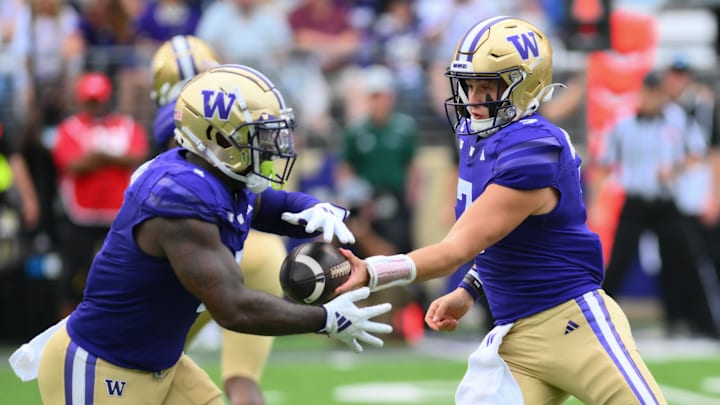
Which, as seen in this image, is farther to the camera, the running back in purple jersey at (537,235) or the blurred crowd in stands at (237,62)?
the blurred crowd in stands at (237,62)

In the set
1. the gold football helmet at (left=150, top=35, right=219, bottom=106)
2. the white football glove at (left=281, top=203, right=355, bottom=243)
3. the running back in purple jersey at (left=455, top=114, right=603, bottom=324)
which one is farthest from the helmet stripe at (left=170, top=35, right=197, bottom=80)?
the running back in purple jersey at (left=455, top=114, right=603, bottom=324)

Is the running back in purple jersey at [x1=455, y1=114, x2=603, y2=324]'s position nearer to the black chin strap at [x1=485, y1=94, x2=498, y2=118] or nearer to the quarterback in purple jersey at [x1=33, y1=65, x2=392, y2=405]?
the black chin strap at [x1=485, y1=94, x2=498, y2=118]

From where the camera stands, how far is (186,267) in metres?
3.74

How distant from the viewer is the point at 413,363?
9.14 metres

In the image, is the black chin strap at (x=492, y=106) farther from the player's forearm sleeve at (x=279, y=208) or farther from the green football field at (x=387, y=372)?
the green football field at (x=387, y=372)

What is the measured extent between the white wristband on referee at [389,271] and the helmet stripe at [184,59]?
2.21 metres

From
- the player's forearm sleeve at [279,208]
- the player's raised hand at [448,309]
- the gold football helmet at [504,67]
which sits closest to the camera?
the gold football helmet at [504,67]

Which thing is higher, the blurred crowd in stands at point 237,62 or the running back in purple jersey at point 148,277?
the running back in purple jersey at point 148,277

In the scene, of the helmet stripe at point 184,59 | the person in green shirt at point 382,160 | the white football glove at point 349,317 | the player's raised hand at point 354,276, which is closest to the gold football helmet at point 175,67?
the helmet stripe at point 184,59

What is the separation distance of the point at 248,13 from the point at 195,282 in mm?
7328

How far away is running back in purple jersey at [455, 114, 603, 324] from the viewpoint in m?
4.19

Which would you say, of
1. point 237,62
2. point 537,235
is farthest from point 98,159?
point 537,235

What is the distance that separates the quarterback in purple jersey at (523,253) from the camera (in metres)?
4.09

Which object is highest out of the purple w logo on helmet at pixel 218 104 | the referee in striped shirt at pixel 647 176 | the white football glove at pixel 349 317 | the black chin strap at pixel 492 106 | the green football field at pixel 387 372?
the purple w logo on helmet at pixel 218 104
